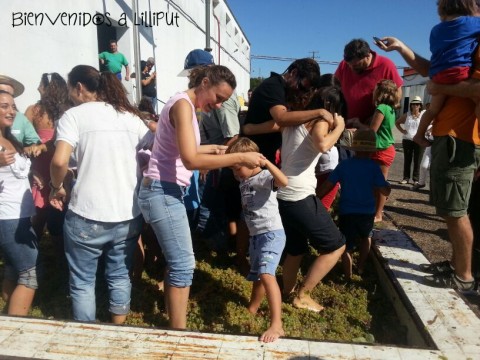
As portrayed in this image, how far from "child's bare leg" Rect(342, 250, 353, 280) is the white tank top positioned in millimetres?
1018

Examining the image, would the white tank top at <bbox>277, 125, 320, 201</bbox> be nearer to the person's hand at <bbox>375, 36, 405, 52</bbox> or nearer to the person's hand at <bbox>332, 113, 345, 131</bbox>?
the person's hand at <bbox>332, 113, 345, 131</bbox>

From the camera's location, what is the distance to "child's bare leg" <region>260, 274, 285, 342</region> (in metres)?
2.21

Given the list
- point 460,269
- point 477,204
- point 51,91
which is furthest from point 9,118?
point 477,204

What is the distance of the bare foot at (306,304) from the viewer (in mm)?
3068

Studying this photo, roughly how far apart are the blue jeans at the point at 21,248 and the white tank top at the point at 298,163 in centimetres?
176

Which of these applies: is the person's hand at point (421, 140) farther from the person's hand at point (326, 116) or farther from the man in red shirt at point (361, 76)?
the person's hand at point (326, 116)

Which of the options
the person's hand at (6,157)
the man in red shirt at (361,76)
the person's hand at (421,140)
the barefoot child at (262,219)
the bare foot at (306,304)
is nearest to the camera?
the person's hand at (6,157)

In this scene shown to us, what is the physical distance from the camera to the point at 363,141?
346cm

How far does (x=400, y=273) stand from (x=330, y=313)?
703 mm

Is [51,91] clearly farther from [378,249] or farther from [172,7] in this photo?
[172,7]

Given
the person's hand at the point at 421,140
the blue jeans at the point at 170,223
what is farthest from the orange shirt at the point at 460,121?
the blue jeans at the point at 170,223

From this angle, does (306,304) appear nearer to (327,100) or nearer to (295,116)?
(295,116)

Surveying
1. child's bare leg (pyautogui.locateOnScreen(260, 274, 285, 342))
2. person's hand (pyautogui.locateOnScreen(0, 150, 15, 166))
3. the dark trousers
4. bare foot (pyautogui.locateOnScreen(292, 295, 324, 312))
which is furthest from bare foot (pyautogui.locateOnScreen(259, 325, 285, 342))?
the dark trousers

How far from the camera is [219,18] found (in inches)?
939
